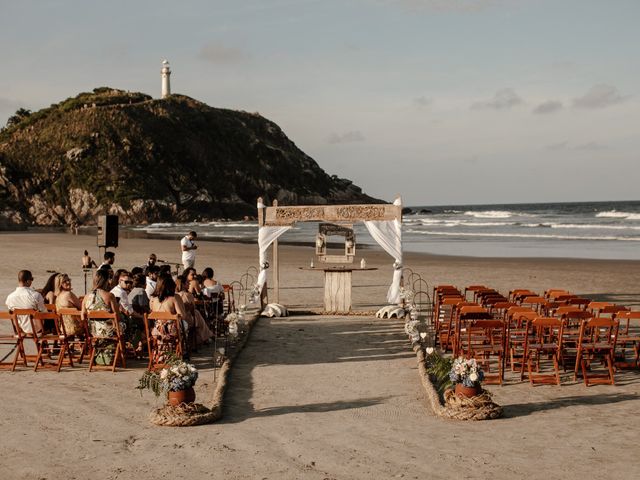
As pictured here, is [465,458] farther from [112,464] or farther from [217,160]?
[217,160]

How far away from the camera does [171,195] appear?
3893 inches

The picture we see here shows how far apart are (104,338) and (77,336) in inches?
26.8

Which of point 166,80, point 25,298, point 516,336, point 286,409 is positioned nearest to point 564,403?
point 516,336

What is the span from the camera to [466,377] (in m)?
8.34

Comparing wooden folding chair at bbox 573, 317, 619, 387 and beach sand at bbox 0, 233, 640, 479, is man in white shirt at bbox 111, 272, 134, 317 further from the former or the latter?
wooden folding chair at bbox 573, 317, 619, 387

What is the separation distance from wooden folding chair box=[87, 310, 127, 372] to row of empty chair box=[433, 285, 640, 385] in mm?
4610

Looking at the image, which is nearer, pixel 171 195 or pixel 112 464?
pixel 112 464

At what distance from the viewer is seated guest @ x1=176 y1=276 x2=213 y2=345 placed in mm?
11898

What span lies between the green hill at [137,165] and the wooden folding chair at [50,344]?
66.9 m

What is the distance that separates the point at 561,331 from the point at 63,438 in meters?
5.92

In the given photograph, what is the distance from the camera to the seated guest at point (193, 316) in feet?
39.0

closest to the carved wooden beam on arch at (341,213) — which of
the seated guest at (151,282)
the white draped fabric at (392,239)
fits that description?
the white draped fabric at (392,239)

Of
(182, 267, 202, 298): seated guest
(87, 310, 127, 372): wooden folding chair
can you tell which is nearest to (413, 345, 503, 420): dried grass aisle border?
(87, 310, 127, 372): wooden folding chair

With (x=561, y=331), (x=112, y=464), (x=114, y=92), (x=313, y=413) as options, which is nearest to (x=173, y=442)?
(x=112, y=464)
